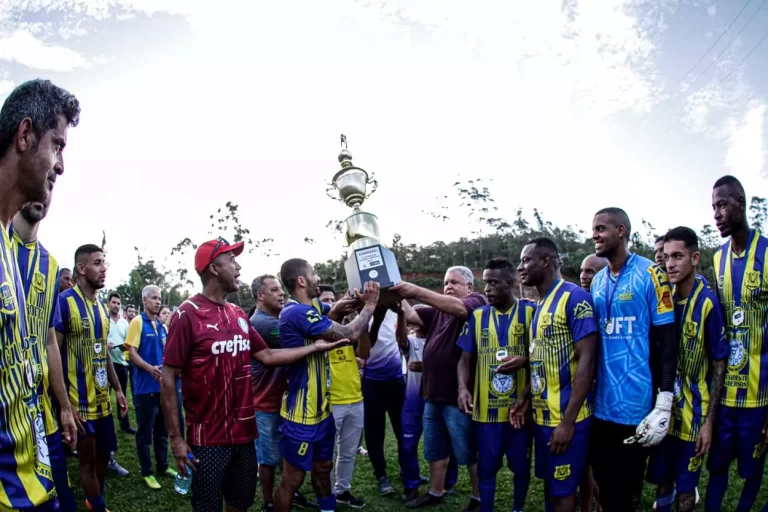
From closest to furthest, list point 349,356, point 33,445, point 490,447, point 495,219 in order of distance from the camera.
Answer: point 33,445
point 490,447
point 349,356
point 495,219

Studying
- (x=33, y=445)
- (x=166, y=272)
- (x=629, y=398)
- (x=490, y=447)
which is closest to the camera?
(x=33, y=445)

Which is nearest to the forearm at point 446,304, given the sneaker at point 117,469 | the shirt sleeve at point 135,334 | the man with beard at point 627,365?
the man with beard at point 627,365

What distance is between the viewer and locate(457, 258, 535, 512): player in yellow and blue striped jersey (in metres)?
4.37

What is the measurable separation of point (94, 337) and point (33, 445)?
12.2ft

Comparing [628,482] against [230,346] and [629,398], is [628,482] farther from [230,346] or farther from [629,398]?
[230,346]

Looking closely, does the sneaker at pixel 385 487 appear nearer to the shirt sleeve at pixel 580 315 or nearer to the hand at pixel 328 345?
the hand at pixel 328 345

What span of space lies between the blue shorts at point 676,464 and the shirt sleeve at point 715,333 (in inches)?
27.5

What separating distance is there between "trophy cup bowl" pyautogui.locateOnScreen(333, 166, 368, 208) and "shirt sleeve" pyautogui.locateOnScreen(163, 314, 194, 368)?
1.63 metres

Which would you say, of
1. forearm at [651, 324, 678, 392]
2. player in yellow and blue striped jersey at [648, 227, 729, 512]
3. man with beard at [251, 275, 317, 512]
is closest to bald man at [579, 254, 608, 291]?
player in yellow and blue striped jersey at [648, 227, 729, 512]

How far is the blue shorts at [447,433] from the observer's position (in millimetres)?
4988

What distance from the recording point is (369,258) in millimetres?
3949

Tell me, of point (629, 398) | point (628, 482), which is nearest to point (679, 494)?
point (628, 482)

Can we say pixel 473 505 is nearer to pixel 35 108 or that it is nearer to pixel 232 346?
pixel 232 346

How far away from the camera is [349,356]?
559 cm
